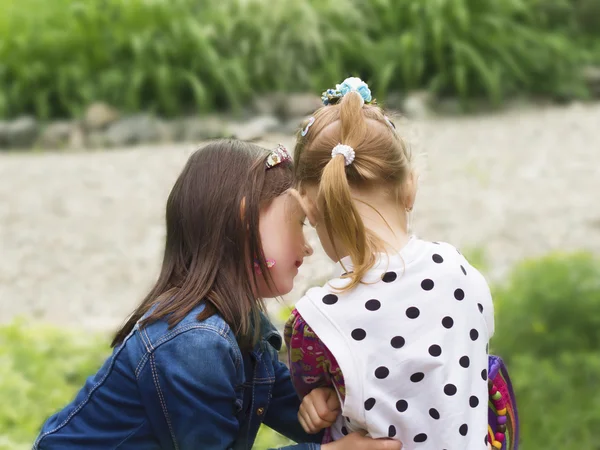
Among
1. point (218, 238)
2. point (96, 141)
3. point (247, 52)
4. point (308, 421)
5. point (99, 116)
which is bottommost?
point (96, 141)

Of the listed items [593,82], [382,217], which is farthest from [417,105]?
[382,217]

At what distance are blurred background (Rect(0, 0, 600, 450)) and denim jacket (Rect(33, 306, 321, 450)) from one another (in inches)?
47.2

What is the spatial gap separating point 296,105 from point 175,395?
20.7 ft

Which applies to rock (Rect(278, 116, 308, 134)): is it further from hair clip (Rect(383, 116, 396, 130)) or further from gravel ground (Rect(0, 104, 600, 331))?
hair clip (Rect(383, 116, 396, 130))

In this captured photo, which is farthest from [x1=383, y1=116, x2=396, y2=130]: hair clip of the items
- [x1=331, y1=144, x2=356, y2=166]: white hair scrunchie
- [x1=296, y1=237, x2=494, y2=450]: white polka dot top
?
[x1=296, y1=237, x2=494, y2=450]: white polka dot top

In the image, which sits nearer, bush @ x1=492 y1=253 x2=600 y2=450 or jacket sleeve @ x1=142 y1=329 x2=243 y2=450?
jacket sleeve @ x1=142 y1=329 x2=243 y2=450

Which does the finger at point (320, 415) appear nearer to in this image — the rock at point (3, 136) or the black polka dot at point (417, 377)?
the black polka dot at point (417, 377)

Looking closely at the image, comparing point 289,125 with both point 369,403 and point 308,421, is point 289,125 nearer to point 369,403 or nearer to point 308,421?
point 308,421

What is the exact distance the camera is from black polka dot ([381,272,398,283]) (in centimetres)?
156

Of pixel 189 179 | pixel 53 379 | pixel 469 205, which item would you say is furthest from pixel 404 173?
pixel 469 205

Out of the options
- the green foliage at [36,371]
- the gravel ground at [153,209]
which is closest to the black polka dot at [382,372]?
the green foliage at [36,371]

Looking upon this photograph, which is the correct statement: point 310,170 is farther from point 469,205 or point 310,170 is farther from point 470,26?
point 470,26

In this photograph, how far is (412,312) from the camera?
155 cm

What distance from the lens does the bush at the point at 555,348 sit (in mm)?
3100
